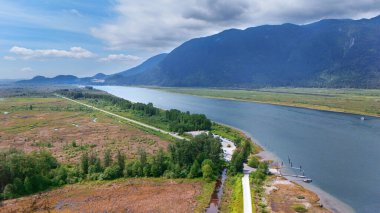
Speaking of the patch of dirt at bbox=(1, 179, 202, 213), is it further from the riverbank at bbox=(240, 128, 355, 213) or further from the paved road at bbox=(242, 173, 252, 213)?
the riverbank at bbox=(240, 128, 355, 213)

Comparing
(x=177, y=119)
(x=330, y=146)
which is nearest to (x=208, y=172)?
(x=330, y=146)

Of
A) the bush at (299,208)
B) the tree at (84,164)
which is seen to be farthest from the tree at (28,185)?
the bush at (299,208)

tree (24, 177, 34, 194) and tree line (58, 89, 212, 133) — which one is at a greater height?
tree line (58, 89, 212, 133)

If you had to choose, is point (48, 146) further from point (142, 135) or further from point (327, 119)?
point (327, 119)

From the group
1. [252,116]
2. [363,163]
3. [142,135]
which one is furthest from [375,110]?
[142,135]

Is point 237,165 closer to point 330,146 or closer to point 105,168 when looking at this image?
point 105,168

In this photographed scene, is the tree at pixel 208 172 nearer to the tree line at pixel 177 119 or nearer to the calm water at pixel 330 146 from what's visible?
the calm water at pixel 330 146

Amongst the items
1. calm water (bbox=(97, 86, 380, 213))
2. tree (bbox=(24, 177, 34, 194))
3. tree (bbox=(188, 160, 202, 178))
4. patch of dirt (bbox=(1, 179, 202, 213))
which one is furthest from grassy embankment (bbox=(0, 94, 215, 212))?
calm water (bbox=(97, 86, 380, 213))
